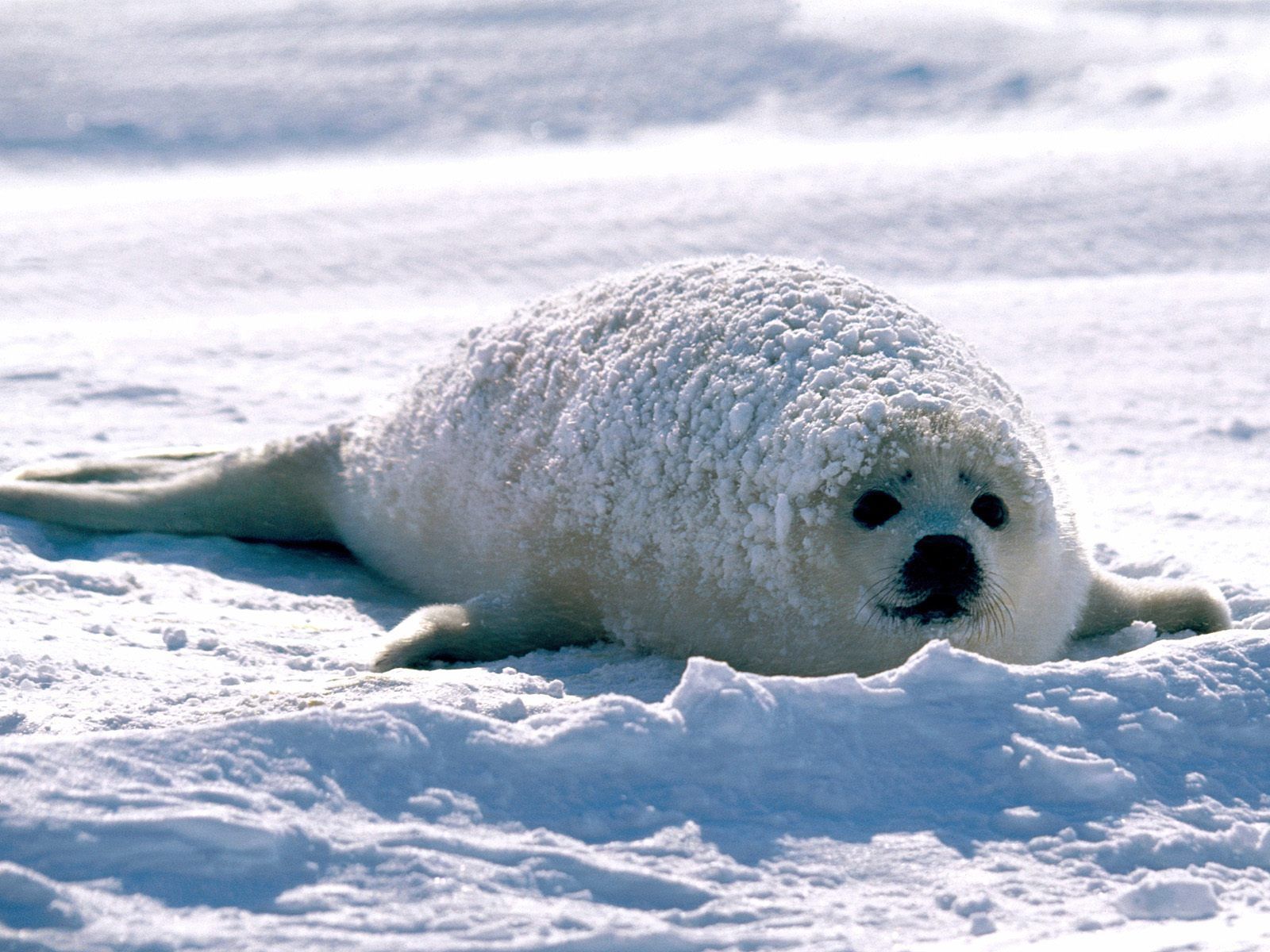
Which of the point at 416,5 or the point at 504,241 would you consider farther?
the point at 416,5

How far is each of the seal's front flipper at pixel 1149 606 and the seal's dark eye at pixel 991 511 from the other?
48cm

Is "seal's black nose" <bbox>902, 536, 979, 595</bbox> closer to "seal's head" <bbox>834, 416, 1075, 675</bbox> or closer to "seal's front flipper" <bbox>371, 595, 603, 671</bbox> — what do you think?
"seal's head" <bbox>834, 416, 1075, 675</bbox>

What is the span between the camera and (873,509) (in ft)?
9.29

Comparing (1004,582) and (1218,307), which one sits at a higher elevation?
(1218,307)

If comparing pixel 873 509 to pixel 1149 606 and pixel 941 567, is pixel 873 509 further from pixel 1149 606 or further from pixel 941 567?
pixel 1149 606

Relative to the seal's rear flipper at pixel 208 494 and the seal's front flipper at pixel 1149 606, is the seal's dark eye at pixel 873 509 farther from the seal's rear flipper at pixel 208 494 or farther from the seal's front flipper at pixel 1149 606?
the seal's rear flipper at pixel 208 494

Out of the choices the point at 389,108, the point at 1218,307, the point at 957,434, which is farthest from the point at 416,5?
the point at 957,434

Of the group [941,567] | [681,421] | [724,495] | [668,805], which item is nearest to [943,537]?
[941,567]

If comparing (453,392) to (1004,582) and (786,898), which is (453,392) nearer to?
(1004,582)

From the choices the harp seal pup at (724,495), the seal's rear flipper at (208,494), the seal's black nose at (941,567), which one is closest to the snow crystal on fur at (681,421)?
the harp seal pup at (724,495)

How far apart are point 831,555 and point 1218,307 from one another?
168 inches

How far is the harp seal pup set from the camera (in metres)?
2.83

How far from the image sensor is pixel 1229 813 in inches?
83.1

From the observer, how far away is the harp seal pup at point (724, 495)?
9.30 feet
